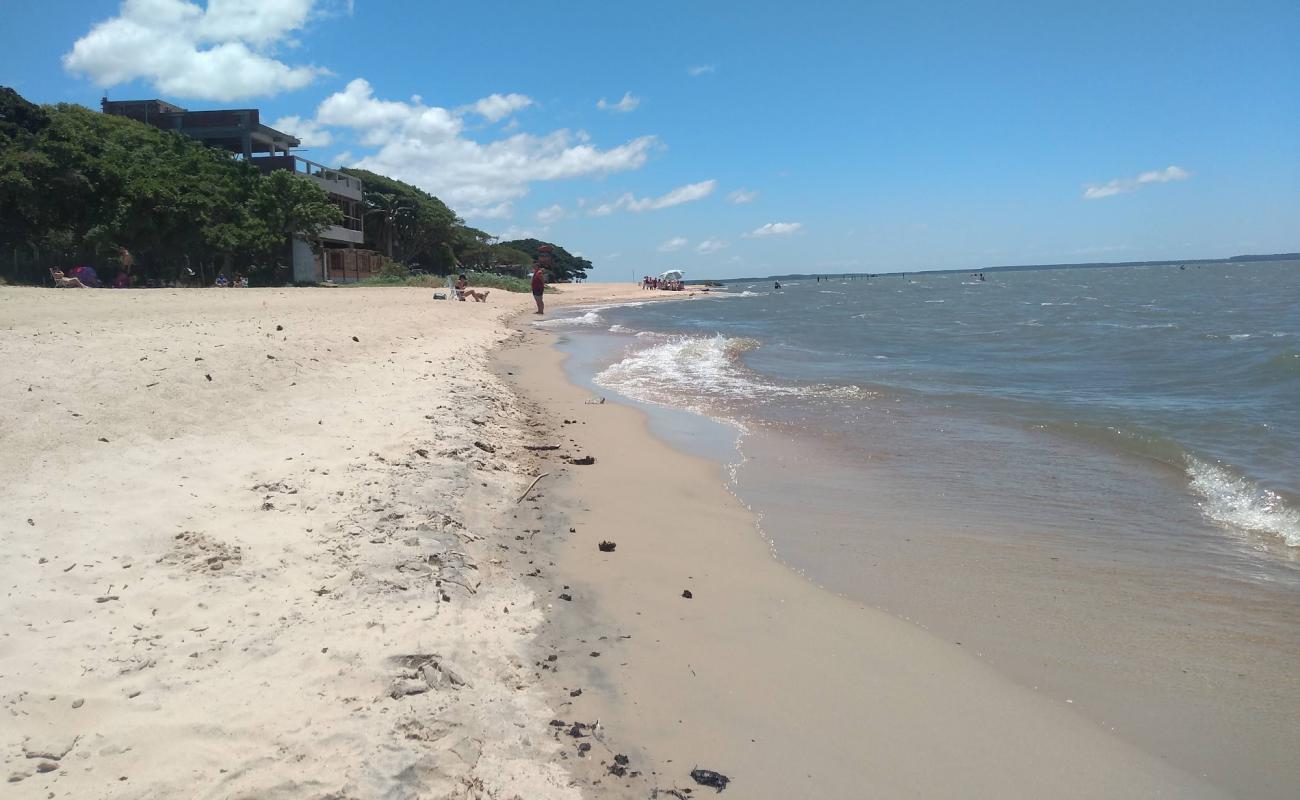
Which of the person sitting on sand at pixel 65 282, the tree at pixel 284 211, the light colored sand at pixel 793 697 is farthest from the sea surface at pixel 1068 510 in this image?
the tree at pixel 284 211

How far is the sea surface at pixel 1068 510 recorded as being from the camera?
12.7ft

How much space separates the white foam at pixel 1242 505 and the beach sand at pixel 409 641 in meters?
4.04

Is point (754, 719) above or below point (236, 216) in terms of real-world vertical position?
below

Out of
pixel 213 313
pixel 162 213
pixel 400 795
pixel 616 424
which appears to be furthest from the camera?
pixel 162 213

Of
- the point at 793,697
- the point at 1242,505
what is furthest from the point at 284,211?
the point at 793,697


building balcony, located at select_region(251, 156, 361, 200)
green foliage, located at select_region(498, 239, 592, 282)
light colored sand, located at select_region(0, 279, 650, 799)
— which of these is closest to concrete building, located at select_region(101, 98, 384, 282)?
building balcony, located at select_region(251, 156, 361, 200)

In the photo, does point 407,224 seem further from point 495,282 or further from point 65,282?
Answer: point 65,282

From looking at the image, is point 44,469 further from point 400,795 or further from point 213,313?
point 213,313

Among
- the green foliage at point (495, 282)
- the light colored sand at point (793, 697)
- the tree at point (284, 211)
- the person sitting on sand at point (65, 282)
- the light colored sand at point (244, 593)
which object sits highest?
the tree at point (284, 211)

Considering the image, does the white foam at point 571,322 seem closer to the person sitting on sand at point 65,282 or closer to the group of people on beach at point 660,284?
the person sitting on sand at point 65,282

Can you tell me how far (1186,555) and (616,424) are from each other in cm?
630

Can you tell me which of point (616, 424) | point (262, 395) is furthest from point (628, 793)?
point (616, 424)

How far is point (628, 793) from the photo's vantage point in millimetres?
2859

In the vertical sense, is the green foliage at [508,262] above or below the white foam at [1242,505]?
above
